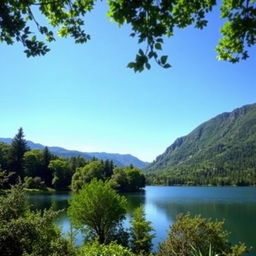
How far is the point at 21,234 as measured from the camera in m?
16.3

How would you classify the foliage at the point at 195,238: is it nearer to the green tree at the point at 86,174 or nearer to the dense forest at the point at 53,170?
the dense forest at the point at 53,170

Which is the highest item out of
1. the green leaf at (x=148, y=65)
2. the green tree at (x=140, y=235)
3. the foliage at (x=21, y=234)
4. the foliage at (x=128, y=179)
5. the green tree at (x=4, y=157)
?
the green tree at (x=4, y=157)

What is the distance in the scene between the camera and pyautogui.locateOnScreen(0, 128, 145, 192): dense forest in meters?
125

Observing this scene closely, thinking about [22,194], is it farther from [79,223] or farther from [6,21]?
[79,223]

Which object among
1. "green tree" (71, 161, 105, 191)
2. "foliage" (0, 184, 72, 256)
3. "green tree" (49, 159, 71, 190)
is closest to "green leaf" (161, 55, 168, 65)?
"foliage" (0, 184, 72, 256)

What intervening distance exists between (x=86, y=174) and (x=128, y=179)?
67.8ft

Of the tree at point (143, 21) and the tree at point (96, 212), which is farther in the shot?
the tree at point (96, 212)

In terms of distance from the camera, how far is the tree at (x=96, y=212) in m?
42.2

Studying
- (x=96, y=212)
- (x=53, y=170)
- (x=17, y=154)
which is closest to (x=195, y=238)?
(x=96, y=212)

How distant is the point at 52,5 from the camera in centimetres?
737

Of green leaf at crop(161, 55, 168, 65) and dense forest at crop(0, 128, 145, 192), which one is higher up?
dense forest at crop(0, 128, 145, 192)

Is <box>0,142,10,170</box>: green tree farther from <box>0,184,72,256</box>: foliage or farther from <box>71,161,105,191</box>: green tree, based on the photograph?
<box>0,184,72,256</box>: foliage

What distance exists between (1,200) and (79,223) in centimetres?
2464

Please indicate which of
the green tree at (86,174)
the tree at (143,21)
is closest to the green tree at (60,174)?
the green tree at (86,174)
